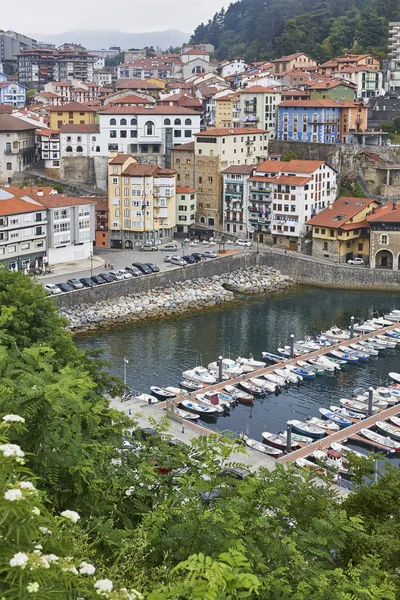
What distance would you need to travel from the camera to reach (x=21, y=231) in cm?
3259

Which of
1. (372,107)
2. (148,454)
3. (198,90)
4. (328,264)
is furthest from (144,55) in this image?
(148,454)

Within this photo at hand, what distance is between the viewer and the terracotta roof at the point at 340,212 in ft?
126

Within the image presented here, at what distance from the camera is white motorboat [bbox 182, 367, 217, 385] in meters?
24.0

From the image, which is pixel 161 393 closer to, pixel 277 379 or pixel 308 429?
pixel 277 379

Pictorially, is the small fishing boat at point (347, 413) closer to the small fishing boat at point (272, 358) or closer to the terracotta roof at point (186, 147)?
the small fishing boat at point (272, 358)

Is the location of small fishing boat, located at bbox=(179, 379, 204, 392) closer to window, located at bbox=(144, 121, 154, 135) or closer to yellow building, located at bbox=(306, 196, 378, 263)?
yellow building, located at bbox=(306, 196, 378, 263)

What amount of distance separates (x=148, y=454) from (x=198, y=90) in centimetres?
5215

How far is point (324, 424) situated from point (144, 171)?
21085 millimetres

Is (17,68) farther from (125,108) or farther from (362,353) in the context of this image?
(362,353)

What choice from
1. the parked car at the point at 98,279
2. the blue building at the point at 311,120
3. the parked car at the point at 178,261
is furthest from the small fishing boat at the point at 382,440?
the blue building at the point at 311,120

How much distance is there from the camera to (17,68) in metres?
88.0

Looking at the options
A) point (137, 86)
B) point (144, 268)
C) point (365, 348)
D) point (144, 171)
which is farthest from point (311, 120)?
point (365, 348)

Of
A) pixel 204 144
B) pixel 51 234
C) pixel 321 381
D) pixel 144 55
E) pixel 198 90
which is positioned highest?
pixel 144 55

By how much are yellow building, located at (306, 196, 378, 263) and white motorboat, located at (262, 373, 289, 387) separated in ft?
49.3
